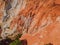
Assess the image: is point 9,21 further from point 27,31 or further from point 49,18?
point 49,18

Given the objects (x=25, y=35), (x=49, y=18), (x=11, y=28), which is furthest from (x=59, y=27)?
(x=11, y=28)

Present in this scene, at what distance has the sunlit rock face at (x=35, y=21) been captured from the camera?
79.7 ft

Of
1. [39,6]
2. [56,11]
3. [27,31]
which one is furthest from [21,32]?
[56,11]

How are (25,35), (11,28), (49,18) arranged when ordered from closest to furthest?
(49,18) → (25,35) → (11,28)

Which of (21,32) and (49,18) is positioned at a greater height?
(49,18)

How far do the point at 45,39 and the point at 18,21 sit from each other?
25.8ft

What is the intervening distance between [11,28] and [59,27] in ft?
31.6

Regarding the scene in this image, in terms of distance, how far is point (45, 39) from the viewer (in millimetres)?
23969

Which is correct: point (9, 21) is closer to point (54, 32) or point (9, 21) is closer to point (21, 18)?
point (21, 18)

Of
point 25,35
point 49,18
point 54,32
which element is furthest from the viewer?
point 25,35

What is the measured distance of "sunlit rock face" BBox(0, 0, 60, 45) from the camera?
79.7 feet

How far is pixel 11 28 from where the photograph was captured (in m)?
32.4

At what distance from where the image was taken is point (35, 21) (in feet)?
91.7

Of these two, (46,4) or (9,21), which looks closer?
(46,4)
